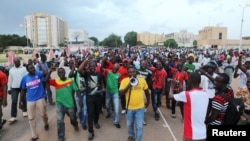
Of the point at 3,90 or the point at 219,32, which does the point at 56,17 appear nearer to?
the point at 219,32

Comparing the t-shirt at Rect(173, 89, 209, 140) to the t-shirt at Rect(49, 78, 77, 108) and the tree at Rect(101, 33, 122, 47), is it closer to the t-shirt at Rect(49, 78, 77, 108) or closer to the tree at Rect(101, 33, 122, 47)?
the t-shirt at Rect(49, 78, 77, 108)

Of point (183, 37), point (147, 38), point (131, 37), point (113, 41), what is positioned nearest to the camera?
point (113, 41)

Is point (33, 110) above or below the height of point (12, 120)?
above

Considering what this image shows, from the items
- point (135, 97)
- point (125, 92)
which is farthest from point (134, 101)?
A: point (125, 92)

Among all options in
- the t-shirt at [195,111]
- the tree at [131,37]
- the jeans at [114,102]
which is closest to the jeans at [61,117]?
the jeans at [114,102]

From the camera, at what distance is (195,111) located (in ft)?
11.6

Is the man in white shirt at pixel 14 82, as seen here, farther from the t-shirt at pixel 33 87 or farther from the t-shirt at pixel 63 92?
the t-shirt at pixel 63 92

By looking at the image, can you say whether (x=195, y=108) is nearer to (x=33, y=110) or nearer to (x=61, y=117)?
(x=61, y=117)

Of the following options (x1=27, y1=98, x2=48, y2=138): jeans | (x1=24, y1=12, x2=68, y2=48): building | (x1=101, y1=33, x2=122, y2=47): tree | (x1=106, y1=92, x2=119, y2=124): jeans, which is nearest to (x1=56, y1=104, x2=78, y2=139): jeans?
(x1=27, y1=98, x2=48, y2=138): jeans

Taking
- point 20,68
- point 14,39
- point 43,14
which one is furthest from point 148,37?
point 20,68

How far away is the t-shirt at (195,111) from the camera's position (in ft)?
11.5

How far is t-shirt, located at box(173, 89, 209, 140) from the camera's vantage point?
350cm

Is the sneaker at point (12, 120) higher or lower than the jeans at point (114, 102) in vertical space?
lower

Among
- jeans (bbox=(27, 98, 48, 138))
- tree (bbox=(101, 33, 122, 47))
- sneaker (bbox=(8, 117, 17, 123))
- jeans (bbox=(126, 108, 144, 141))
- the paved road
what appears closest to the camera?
jeans (bbox=(126, 108, 144, 141))
